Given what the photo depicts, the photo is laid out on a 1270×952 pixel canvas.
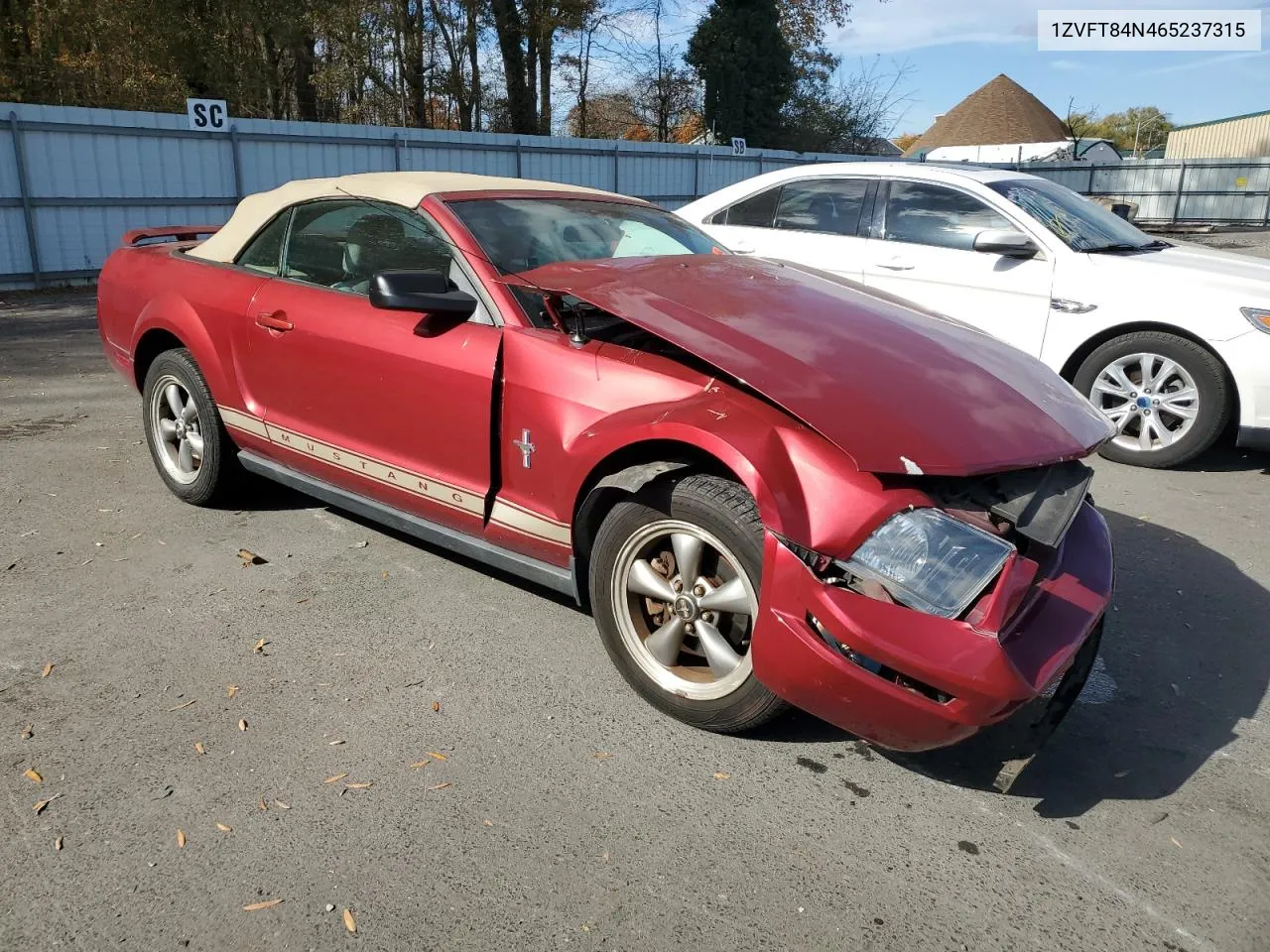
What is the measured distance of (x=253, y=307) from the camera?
13.6 feet

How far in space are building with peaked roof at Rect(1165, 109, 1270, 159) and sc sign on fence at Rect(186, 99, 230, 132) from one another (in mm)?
52082

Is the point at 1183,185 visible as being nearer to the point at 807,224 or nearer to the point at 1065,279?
the point at 807,224

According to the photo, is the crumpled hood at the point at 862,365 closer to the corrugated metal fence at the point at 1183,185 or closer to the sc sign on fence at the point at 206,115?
the sc sign on fence at the point at 206,115

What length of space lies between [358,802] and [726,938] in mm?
1051

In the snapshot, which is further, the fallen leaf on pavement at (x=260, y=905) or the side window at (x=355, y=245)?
the side window at (x=355, y=245)

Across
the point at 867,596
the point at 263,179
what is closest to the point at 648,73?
the point at 263,179

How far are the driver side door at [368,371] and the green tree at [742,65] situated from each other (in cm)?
3145

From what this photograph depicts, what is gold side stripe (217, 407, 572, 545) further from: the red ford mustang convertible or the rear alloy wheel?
the rear alloy wheel

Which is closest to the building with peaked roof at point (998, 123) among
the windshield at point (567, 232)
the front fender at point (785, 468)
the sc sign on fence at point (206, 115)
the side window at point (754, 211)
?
the sc sign on fence at point (206, 115)

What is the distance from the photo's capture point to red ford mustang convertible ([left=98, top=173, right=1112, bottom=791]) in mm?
2432

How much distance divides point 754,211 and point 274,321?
4467 millimetres

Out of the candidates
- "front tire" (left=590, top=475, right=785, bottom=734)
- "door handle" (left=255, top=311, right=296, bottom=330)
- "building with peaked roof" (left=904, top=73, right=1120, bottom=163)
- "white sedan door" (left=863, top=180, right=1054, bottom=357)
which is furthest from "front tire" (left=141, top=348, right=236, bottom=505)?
"building with peaked roof" (left=904, top=73, right=1120, bottom=163)

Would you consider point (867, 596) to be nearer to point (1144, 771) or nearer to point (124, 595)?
point (1144, 771)

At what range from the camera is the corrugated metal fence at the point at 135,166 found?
12180mm
